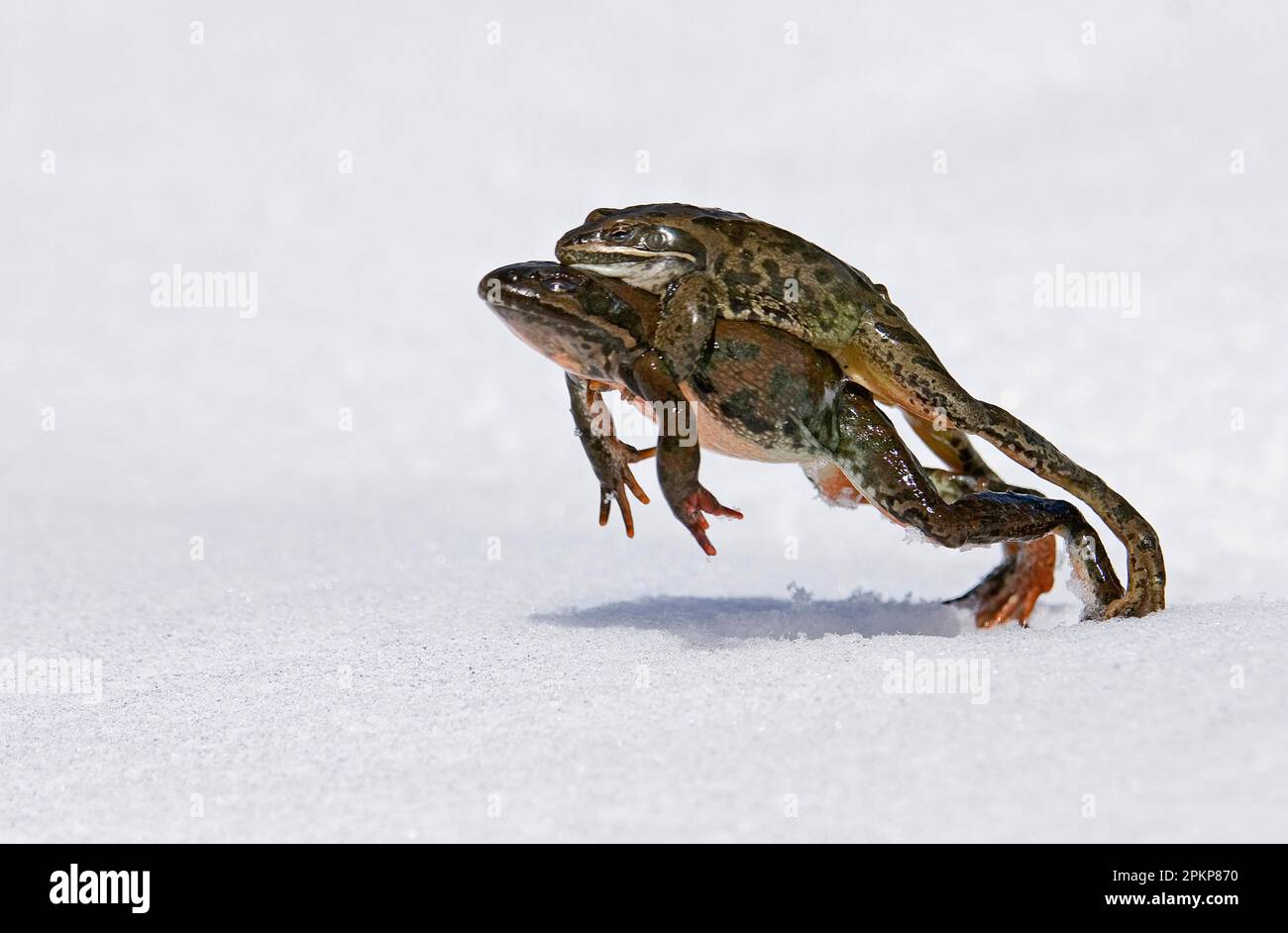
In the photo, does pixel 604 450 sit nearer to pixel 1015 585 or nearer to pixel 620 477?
pixel 620 477

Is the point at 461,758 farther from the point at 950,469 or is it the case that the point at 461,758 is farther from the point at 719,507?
the point at 950,469

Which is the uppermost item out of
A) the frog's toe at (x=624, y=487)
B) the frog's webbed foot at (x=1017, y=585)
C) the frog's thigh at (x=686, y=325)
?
the frog's thigh at (x=686, y=325)

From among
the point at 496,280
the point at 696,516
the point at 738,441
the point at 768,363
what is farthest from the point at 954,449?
the point at 496,280

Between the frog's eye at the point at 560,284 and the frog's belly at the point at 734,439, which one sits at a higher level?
the frog's eye at the point at 560,284

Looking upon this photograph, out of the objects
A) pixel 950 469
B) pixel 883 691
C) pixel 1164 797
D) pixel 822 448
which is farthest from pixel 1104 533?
pixel 1164 797

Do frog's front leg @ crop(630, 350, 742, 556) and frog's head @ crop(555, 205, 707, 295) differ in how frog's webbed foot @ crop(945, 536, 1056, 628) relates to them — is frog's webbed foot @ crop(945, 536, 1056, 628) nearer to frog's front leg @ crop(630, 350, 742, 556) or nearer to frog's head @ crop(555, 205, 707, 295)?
frog's front leg @ crop(630, 350, 742, 556)

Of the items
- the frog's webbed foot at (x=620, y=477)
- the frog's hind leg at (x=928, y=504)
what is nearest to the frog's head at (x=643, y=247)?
the frog's hind leg at (x=928, y=504)

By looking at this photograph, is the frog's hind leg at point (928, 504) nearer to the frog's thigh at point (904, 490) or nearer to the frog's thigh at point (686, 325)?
the frog's thigh at point (904, 490)

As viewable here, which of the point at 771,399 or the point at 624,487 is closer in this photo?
the point at 771,399
